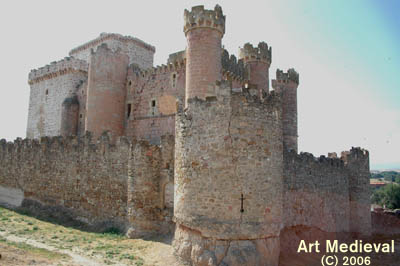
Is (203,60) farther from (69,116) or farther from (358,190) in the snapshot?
(69,116)

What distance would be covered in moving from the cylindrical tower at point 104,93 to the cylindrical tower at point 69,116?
16.5 ft

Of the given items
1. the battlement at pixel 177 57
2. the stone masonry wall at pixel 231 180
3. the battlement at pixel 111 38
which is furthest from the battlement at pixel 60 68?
the stone masonry wall at pixel 231 180

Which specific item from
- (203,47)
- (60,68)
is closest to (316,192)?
(203,47)

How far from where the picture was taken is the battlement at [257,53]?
23.1 metres

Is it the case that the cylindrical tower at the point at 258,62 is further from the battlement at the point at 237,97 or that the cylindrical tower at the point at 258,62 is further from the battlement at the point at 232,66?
the battlement at the point at 237,97

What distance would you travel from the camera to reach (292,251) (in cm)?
1452

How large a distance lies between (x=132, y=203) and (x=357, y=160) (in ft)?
42.3

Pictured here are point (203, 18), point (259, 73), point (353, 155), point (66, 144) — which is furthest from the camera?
point (259, 73)

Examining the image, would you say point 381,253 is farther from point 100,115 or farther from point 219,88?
point 100,115

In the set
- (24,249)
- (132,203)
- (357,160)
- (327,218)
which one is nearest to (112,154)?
(132,203)

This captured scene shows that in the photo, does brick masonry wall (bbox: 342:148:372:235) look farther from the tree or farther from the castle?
the tree

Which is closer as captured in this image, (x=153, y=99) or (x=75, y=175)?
(x=75, y=175)

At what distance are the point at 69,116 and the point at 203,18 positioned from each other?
15.0m

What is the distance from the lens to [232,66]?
71.9 feet
